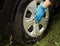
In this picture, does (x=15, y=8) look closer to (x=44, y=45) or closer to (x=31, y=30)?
(x=31, y=30)

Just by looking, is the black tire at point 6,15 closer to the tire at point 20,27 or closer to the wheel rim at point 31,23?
the tire at point 20,27

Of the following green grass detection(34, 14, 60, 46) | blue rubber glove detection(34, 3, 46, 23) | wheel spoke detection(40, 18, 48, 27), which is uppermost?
blue rubber glove detection(34, 3, 46, 23)

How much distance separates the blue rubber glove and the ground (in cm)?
48

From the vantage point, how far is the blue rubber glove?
4.92 m

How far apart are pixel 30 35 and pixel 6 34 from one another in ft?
1.63

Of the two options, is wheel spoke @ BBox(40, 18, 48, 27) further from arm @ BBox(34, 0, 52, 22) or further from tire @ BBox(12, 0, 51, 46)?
tire @ BBox(12, 0, 51, 46)

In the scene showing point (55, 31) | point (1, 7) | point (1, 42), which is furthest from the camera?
point (55, 31)

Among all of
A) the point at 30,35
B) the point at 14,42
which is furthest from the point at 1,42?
the point at 30,35

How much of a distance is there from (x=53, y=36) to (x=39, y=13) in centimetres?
80

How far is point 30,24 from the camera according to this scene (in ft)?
16.4

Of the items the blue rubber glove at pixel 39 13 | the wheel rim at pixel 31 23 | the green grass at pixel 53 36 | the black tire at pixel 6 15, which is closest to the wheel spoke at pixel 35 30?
the wheel rim at pixel 31 23

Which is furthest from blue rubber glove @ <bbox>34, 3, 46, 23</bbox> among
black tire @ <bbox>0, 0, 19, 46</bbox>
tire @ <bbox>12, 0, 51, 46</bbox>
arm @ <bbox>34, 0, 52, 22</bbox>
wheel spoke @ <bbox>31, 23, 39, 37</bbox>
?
black tire @ <bbox>0, 0, 19, 46</bbox>

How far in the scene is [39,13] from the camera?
16.3ft

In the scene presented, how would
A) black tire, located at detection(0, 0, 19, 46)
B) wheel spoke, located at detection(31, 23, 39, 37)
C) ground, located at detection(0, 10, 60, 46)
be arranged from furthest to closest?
ground, located at detection(0, 10, 60, 46) → wheel spoke, located at detection(31, 23, 39, 37) → black tire, located at detection(0, 0, 19, 46)
